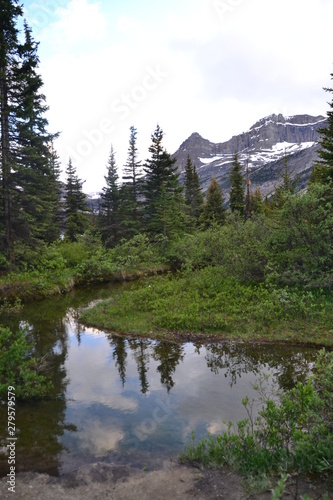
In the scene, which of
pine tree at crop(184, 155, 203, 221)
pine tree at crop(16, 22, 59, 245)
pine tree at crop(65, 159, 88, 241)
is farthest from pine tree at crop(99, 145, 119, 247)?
pine tree at crop(184, 155, 203, 221)

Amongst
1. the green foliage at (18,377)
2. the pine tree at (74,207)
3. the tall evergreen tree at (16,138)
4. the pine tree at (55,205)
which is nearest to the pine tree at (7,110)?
the tall evergreen tree at (16,138)

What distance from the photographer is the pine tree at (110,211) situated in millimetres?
34503

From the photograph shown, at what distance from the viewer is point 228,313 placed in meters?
12.7

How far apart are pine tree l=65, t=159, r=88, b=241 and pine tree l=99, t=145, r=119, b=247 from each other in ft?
9.04

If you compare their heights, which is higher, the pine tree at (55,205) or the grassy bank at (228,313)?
the pine tree at (55,205)

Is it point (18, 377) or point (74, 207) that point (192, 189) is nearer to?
point (74, 207)

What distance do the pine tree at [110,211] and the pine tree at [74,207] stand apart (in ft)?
9.04

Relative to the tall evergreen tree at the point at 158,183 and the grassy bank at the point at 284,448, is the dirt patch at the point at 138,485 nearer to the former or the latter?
the grassy bank at the point at 284,448

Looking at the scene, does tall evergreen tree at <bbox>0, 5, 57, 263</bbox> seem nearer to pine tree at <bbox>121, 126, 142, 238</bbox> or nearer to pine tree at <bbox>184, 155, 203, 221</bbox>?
pine tree at <bbox>121, 126, 142, 238</bbox>

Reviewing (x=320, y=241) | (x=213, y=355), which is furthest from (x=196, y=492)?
(x=320, y=241)

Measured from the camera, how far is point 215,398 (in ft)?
25.9

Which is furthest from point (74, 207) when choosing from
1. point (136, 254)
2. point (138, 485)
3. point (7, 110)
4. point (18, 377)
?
point (138, 485)

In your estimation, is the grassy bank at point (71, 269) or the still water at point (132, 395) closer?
the still water at point (132, 395)

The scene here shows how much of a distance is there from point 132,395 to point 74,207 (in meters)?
33.0
